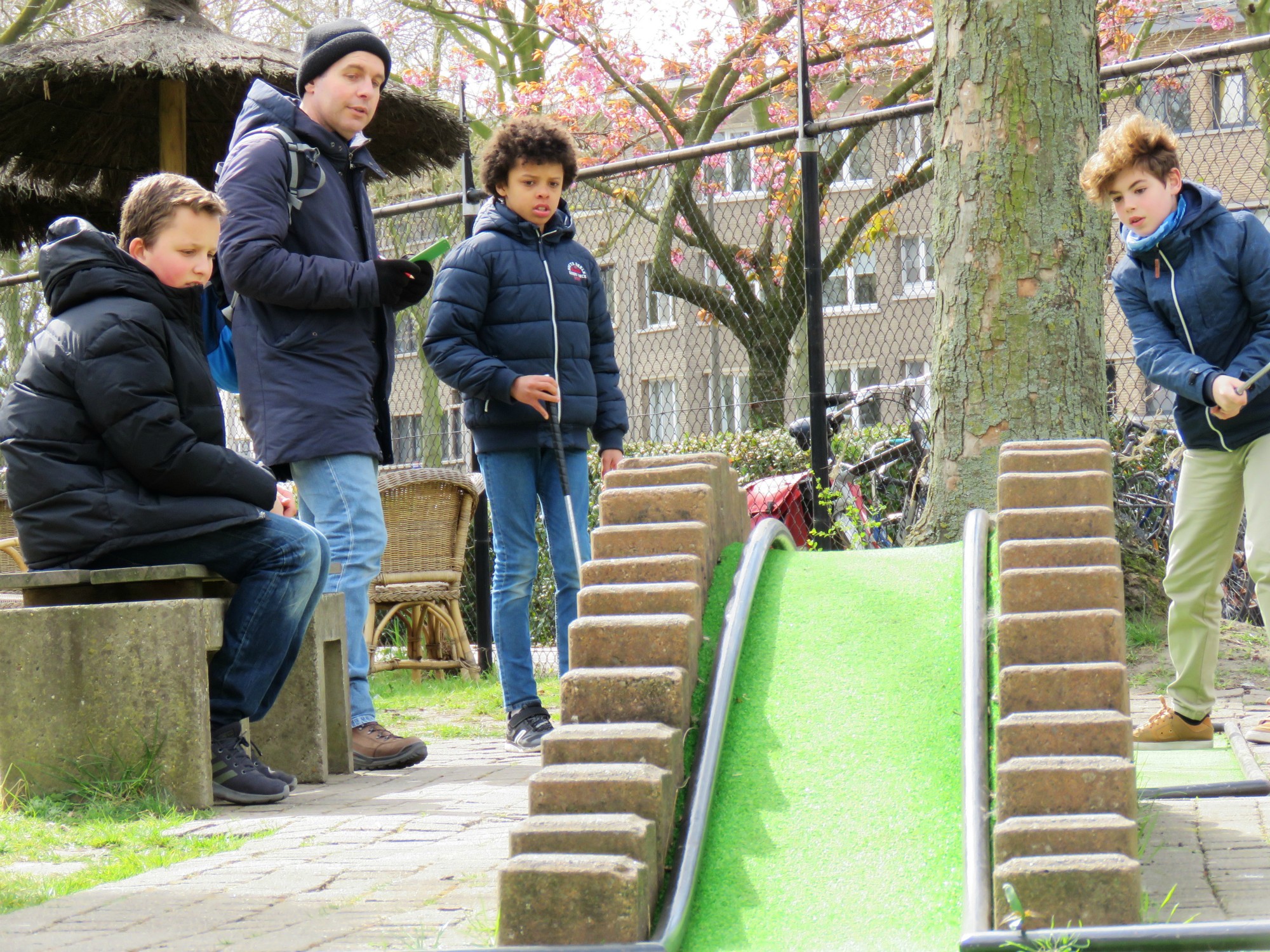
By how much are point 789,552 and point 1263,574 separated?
165 cm

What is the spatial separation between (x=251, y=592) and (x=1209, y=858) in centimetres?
267

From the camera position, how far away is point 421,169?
781 centimetres

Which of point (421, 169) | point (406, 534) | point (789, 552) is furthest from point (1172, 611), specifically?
point (421, 169)

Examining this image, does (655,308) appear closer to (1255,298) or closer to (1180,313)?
(1180,313)

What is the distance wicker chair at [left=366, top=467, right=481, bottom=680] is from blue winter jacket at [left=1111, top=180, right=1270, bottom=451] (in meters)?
3.98

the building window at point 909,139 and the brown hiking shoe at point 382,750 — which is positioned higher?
the building window at point 909,139

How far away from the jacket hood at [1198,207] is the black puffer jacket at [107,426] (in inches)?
116

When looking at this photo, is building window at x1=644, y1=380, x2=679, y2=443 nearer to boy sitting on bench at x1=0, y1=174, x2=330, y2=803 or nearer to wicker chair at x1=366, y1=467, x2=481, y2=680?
wicker chair at x1=366, y1=467, x2=481, y2=680

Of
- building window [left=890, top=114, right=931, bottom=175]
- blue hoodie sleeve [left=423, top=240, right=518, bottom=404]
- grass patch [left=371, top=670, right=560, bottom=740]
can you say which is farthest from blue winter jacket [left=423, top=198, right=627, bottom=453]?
building window [left=890, top=114, right=931, bottom=175]

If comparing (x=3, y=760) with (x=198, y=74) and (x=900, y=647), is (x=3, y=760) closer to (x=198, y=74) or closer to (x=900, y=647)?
(x=900, y=647)

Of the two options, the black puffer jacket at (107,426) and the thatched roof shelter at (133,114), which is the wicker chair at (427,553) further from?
the black puffer jacket at (107,426)

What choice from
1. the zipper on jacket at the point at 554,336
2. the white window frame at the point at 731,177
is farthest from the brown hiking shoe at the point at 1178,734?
the white window frame at the point at 731,177

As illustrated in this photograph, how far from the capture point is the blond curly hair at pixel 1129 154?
3973mm

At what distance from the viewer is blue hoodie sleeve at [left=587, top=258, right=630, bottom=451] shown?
5.00m
